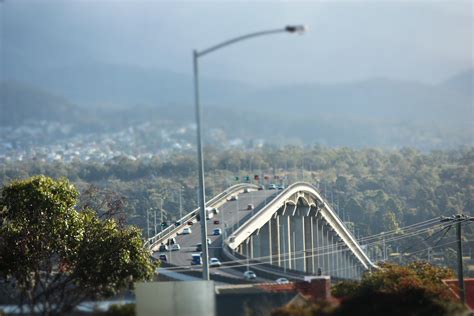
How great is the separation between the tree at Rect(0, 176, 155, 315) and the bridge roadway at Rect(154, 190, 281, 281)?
28.2m

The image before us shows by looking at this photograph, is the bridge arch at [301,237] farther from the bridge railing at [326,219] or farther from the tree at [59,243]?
the tree at [59,243]

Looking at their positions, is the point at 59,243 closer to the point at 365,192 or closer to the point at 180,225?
the point at 180,225

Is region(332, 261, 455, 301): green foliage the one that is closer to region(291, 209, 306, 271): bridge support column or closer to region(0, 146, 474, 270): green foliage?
region(0, 146, 474, 270): green foliage

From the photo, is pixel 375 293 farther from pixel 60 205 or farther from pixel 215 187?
pixel 215 187

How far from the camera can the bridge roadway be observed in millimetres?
105312

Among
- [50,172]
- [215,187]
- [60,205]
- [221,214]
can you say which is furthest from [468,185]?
[60,205]

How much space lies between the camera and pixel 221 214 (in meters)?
147

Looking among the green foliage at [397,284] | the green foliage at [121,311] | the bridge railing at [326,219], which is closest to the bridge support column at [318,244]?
the bridge railing at [326,219]

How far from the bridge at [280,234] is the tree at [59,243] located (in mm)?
47669

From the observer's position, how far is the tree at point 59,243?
2213 inches

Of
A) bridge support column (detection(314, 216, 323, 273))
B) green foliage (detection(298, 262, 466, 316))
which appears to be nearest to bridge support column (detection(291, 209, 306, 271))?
bridge support column (detection(314, 216, 323, 273))

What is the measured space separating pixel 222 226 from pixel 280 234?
16.3 metres

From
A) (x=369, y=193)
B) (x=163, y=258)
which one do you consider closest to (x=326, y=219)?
(x=369, y=193)

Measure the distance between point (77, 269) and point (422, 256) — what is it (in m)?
62.2
